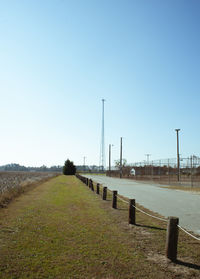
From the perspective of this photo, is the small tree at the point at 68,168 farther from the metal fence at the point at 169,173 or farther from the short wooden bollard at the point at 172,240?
the short wooden bollard at the point at 172,240

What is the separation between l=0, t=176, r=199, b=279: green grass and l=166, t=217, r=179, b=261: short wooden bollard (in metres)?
0.32

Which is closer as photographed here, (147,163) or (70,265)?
(70,265)

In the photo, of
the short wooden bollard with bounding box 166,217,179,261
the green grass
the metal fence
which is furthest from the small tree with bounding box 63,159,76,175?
the short wooden bollard with bounding box 166,217,179,261

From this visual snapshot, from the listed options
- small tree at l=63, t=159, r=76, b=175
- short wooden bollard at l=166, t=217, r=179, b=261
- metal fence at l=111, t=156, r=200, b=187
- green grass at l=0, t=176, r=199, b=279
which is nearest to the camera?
green grass at l=0, t=176, r=199, b=279

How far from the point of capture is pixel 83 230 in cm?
650

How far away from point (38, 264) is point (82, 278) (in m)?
0.95

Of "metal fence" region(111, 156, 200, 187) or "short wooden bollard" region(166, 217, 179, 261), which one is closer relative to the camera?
"short wooden bollard" region(166, 217, 179, 261)

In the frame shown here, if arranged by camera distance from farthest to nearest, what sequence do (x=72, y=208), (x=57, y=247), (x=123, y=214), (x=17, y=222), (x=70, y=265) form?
(x=72, y=208) → (x=123, y=214) → (x=17, y=222) → (x=57, y=247) → (x=70, y=265)

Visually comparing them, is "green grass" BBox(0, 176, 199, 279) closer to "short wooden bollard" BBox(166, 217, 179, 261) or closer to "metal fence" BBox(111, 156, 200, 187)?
"short wooden bollard" BBox(166, 217, 179, 261)

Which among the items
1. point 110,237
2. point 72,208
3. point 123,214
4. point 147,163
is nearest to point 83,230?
point 110,237

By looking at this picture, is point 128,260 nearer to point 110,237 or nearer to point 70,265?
point 70,265

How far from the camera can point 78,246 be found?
17.1 feet

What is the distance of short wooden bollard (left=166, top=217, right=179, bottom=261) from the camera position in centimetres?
464

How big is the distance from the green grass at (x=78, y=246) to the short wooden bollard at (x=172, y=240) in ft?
1.07
